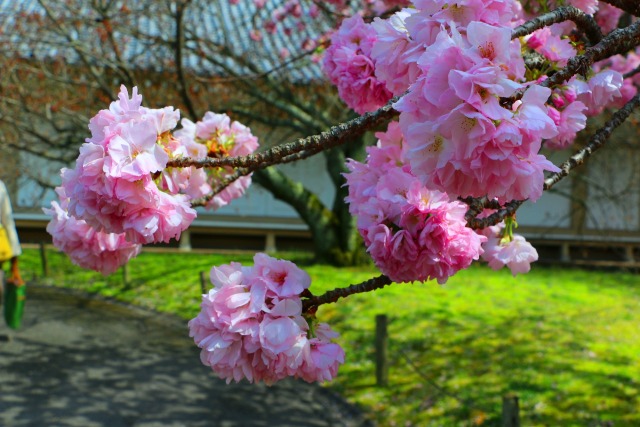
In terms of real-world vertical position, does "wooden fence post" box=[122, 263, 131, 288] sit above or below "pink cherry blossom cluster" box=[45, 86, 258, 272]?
below

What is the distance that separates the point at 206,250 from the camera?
44.8ft

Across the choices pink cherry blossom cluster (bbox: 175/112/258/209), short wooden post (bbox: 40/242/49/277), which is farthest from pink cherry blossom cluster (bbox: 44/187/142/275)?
short wooden post (bbox: 40/242/49/277)

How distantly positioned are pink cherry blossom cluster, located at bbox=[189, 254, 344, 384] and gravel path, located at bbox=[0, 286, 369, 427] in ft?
12.6

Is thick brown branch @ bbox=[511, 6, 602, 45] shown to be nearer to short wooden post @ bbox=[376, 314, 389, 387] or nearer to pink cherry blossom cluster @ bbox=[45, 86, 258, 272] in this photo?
pink cherry blossom cluster @ bbox=[45, 86, 258, 272]

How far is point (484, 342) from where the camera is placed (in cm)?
689

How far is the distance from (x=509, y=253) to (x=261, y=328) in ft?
2.90

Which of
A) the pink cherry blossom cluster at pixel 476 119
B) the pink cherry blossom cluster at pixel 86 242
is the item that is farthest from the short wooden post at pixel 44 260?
the pink cherry blossom cluster at pixel 476 119

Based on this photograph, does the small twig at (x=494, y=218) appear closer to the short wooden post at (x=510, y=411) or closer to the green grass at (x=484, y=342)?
the short wooden post at (x=510, y=411)

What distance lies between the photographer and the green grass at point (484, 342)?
533 centimetres

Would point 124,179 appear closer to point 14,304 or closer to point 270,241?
point 14,304

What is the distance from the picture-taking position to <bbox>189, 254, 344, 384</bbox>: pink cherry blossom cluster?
149 centimetres

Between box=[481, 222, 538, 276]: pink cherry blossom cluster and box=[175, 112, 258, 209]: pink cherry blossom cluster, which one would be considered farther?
box=[175, 112, 258, 209]: pink cherry blossom cluster

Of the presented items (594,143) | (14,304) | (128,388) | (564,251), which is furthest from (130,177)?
(564,251)

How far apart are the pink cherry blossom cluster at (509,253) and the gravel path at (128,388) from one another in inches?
142
